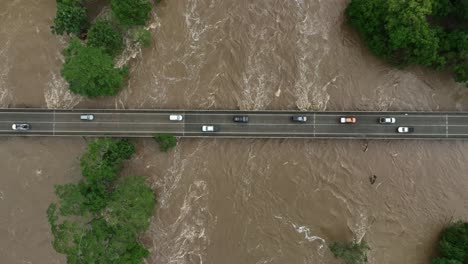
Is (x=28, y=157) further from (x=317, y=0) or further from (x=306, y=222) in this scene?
(x=317, y=0)

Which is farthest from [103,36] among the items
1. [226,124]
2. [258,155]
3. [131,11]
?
[258,155]

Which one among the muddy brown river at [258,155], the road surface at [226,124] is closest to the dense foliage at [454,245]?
the muddy brown river at [258,155]

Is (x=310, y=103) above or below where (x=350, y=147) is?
above

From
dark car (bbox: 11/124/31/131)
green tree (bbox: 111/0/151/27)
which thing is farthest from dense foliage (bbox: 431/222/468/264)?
dark car (bbox: 11/124/31/131)

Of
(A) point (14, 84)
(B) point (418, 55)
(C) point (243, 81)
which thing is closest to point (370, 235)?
(B) point (418, 55)

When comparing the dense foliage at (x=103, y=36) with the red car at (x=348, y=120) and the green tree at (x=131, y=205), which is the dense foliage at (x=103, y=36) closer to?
the green tree at (x=131, y=205)

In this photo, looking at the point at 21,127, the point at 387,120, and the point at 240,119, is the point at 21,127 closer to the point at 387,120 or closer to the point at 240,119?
the point at 240,119

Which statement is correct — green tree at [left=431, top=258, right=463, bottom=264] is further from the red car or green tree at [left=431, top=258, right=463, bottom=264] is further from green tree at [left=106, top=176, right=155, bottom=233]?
green tree at [left=106, top=176, right=155, bottom=233]
